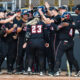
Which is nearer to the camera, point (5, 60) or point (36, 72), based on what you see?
point (36, 72)

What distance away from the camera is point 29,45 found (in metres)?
12.3

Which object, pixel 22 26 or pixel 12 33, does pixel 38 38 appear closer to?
pixel 22 26

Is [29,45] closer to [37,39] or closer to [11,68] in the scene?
[37,39]

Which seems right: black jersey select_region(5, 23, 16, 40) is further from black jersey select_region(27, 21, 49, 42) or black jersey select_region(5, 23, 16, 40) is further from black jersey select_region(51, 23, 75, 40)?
black jersey select_region(51, 23, 75, 40)

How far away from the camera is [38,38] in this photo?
12.2 m

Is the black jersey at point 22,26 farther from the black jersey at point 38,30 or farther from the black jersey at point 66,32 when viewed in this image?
the black jersey at point 66,32

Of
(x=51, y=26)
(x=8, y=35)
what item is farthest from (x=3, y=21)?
(x=51, y=26)

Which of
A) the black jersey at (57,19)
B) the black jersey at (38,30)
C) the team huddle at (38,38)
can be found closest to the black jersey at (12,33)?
the team huddle at (38,38)

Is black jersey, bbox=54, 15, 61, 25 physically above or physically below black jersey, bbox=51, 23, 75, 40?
above

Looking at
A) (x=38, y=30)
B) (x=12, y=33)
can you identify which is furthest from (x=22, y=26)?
(x=38, y=30)

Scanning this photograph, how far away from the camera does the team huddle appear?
12031mm

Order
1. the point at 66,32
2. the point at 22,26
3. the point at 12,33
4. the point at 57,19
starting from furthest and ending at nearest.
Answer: the point at 12,33, the point at 22,26, the point at 57,19, the point at 66,32

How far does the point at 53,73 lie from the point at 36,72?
3.16 ft

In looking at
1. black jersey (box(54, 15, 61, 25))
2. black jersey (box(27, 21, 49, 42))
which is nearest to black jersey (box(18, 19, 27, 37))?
black jersey (box(27, 21, 49, 42))
